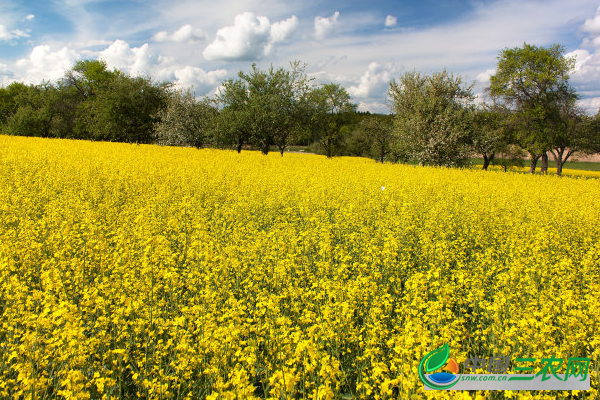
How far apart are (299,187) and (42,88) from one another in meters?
63.0

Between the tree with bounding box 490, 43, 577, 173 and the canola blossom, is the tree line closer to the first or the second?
the tree with bounding box 490, 43, 577, 173

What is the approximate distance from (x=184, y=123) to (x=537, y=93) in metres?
34.1

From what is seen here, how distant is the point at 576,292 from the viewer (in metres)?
4.59

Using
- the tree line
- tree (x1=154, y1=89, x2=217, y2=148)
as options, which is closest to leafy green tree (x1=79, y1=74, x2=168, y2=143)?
the tree line

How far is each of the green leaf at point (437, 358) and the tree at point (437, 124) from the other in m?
A: 24.8

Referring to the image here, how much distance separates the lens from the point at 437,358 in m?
2.83

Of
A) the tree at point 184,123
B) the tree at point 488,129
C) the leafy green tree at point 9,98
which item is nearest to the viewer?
the tree at point 488,129

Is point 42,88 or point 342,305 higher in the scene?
point 42,88

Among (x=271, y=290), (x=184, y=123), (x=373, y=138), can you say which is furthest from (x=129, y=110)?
(x=271, y=290)

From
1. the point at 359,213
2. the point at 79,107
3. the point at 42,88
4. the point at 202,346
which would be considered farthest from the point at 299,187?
the point at 42,88

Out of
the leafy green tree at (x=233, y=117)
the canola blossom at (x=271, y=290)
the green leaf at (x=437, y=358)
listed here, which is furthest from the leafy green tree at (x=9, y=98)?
the green leaf at (x=437, y=358)

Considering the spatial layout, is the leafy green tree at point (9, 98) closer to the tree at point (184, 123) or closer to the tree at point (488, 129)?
the tree at point (184, 123)

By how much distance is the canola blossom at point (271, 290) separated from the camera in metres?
2.82

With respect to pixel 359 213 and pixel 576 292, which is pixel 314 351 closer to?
pixel 576 292
